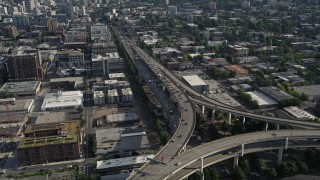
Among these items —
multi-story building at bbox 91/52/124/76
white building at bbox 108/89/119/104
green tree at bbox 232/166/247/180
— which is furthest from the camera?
multi-story building at bbox 91/52/124/76

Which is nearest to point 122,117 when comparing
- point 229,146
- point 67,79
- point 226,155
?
point 226,155

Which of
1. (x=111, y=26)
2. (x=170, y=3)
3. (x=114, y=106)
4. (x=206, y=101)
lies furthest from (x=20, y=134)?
(x=170, y=3)

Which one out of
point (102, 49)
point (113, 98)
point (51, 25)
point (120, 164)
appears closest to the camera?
point (120, 164)

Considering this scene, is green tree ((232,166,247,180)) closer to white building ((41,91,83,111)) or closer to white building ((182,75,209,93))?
white building ((182,75,209,93))

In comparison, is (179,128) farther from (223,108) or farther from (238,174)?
(223,108)

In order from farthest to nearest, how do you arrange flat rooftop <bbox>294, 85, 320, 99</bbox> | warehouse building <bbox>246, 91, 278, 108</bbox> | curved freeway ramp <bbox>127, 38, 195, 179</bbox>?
flat rooftop <bbox>294, 85, 320, 99</bbox>, warehouse building <bbox>246, 91, 278, 108</bbox>, curved freeway ramp <bbox>127, 38, 195, 179</bbox>

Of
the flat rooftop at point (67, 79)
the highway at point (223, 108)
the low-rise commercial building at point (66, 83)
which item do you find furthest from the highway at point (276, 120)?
the flat rooftop at point (67, 79)

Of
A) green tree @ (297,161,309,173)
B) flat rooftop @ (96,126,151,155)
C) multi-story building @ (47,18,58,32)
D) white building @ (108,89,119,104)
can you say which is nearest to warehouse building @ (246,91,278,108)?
green tree @ (297,161,309,173)

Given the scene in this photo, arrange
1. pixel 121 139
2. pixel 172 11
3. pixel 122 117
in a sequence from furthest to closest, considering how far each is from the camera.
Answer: pixel 172 11, pixel 122 117, pixel 121 139
